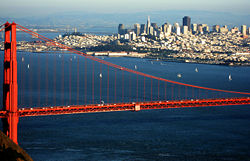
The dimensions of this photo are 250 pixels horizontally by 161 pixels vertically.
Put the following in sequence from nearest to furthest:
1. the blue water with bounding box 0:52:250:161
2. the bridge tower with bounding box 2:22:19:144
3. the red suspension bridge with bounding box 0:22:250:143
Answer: the bridge tower with bounding box 2:22:19:144 < the red suspension bridge with bounding box 0:22:250:143 < the blue water with bounding box 0:52:250:161

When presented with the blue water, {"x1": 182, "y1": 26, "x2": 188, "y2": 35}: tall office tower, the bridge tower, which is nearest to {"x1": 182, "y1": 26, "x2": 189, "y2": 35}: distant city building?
{"x1": 182, "y1": 26, "x2": 188, "y2": 35}: tall office tower

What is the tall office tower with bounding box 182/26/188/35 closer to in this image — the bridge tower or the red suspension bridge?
the red suspension bridge

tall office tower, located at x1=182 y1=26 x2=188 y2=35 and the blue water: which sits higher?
tall office tower, located at x1=182 y1=26 x2=188 y2=35

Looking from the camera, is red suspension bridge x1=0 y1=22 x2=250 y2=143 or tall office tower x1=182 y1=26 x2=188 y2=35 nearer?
red suspension bridge x1=0 y1=22 x2=250 y2=143

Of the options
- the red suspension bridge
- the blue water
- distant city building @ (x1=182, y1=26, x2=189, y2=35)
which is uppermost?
distant city building @ (x1=182, y1=26, x2=189, y2=35)

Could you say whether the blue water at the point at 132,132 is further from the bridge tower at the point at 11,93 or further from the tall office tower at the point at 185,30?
the tall office tower at the point at 185,30

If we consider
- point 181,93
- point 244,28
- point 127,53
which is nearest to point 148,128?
point 181,93

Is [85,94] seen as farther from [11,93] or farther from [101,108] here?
[11,93]

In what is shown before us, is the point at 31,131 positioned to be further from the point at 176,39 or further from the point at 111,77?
the point at 176,39
